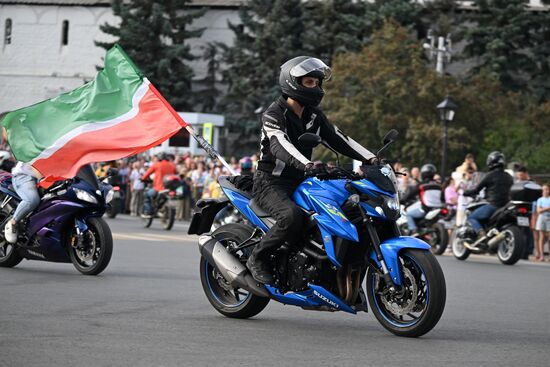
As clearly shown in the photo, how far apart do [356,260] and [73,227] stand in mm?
5596

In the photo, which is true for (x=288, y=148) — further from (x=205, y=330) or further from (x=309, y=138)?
(x=205, y=330)

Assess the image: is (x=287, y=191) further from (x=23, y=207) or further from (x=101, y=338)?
(x=23, y=207)

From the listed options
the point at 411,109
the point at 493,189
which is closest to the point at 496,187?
the point at 493,189

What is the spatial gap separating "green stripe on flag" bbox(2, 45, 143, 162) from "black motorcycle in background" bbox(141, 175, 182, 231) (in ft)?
52.5

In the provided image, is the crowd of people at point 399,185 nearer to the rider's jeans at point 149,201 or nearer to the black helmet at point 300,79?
the rider's jeans at point 149,201

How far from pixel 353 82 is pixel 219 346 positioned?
53.8m

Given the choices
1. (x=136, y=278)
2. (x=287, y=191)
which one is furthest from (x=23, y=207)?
(x=287, y=191)

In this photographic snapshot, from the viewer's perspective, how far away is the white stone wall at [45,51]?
311 ft

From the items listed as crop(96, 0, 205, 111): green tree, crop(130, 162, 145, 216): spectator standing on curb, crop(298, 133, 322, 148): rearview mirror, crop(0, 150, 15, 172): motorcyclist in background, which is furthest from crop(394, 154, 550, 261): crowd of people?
crop(96, 0, 205, 111): green tree

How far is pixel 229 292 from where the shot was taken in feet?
35.3

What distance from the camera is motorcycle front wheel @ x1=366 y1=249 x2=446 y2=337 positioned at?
9.18 metres

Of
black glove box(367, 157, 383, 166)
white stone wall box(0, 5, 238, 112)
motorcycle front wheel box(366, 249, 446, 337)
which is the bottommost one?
motorcycle front wheel box(366, 249, 446, 337)

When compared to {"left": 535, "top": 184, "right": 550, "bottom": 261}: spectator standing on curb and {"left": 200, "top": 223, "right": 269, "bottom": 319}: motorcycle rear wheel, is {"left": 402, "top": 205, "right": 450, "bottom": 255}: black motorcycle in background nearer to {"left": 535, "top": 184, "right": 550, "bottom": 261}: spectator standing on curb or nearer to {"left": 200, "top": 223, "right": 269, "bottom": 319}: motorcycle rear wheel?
{"left": 535, "top": 184, "right": 550, "bottom": 261}: spectator standing on curb

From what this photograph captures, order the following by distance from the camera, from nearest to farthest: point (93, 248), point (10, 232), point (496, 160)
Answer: point (93, 248) → point (10, 232) → point (496, 160)
